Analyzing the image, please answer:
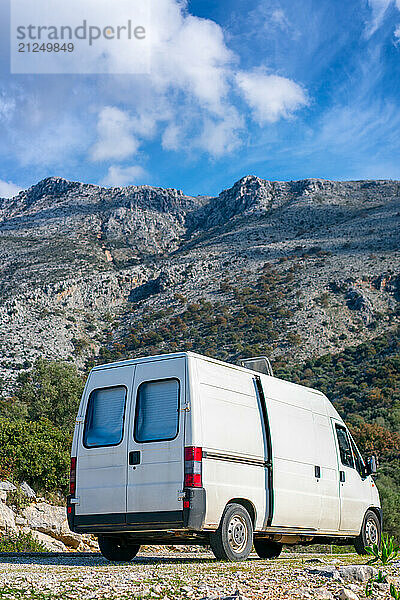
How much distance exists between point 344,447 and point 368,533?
1834mm

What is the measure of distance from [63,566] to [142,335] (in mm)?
56855

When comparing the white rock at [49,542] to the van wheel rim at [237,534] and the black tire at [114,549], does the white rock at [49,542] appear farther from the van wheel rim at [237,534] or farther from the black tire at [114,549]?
the van wheel rim at [237,534]

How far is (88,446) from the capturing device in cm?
932

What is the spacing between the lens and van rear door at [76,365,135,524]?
8844 millimetres

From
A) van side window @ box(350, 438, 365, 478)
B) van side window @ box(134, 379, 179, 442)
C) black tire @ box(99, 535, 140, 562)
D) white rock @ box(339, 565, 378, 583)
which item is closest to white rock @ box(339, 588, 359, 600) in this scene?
white rock @ box(339, 565, 378, 583)

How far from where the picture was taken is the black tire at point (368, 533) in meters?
11.9

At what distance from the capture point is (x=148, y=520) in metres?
8.43

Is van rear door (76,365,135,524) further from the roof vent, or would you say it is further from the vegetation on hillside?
the vegetation on hillside

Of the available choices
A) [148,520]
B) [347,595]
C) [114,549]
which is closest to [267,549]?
[114,549]

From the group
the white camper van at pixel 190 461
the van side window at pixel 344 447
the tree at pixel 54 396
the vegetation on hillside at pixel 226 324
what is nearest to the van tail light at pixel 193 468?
the white camper van at pixel 190 461

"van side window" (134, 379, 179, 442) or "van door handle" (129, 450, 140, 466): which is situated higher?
"van side window" (134, 379, 179, 442)

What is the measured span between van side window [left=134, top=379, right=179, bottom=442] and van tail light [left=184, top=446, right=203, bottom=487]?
0.38 metres

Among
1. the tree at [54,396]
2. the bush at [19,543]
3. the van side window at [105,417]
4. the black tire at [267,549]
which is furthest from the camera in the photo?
the tree at [54,396]

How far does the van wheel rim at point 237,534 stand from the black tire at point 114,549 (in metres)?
1.94
